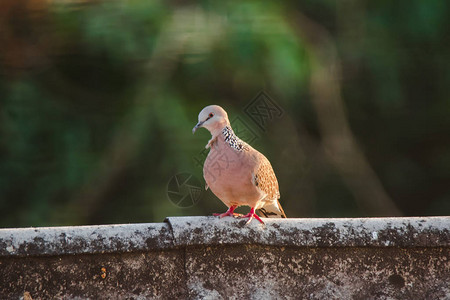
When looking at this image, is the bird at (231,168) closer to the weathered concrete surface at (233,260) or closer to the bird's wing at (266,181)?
the bird's wing at (266,181)

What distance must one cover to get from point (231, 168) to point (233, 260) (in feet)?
1.83

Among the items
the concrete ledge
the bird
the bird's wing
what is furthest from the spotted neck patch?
the concrete ledge

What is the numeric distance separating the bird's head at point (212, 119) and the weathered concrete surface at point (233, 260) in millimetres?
582

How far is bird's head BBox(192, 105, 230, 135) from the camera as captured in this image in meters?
2.44

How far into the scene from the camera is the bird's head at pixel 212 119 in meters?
2.44

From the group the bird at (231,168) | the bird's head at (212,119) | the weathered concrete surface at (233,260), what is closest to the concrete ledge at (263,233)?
the weathered concrete surface at (233,260)

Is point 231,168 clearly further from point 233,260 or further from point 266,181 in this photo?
point 233,260

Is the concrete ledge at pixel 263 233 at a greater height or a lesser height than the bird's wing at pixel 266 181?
greater

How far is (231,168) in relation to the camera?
2330 mm

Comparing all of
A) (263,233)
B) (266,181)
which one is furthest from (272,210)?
(263,233)

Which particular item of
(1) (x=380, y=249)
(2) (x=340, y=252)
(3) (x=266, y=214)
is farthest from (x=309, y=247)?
(3) (x=266, y=214)

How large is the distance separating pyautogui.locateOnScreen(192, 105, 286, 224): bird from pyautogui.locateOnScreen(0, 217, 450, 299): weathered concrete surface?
40 cm

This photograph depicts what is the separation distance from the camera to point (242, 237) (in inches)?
72.8

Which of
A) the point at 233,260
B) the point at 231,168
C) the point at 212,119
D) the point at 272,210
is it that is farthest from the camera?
the point at 272,210
